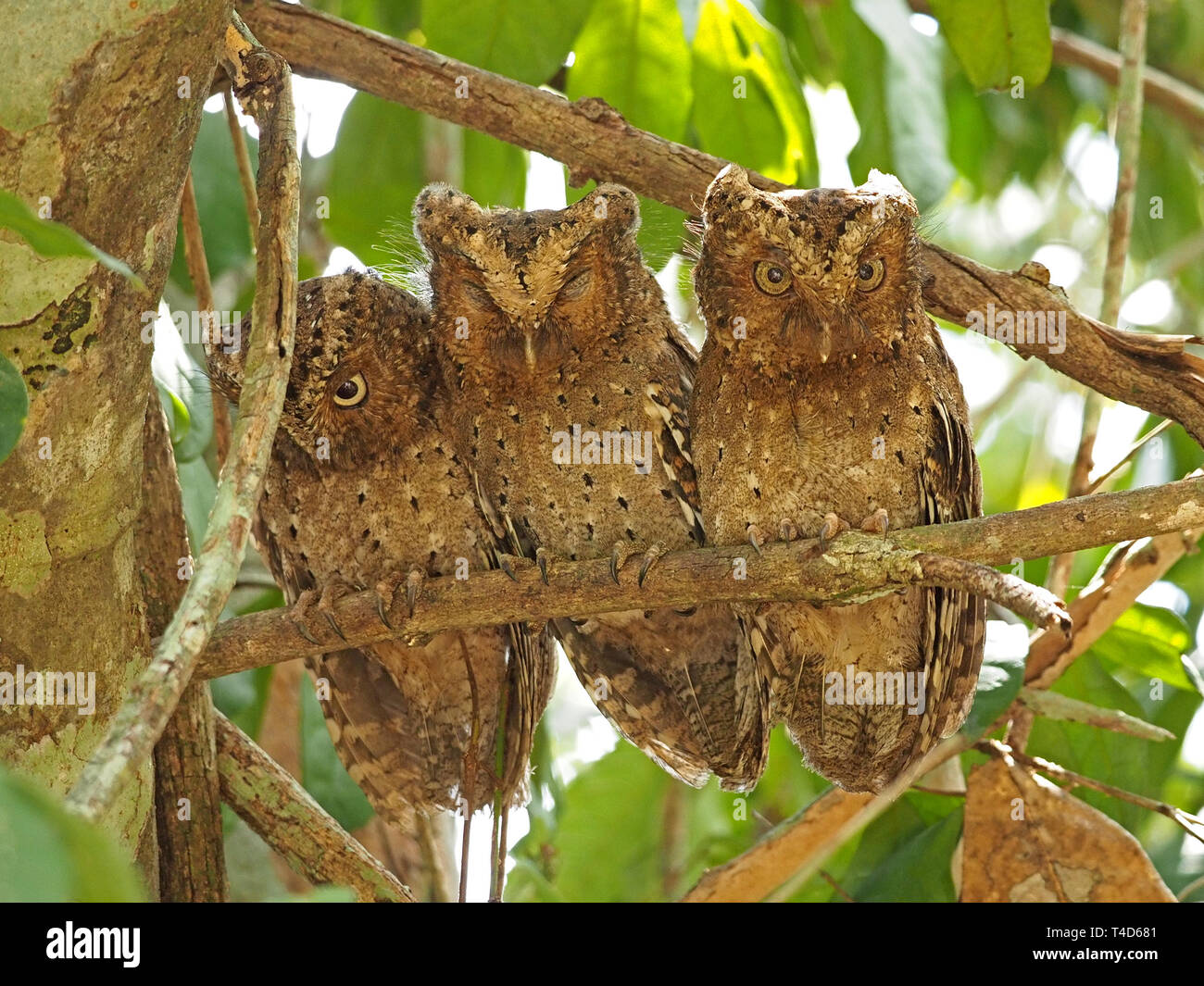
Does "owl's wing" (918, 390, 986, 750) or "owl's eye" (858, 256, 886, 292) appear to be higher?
"owl's eye" (858, 256, 886, 292)

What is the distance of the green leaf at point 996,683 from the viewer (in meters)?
3.17

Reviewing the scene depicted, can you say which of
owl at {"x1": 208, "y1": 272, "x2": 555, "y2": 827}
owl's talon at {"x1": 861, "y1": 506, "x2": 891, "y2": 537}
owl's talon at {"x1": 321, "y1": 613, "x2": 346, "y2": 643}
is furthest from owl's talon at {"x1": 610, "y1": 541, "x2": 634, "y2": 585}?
owl's talon at {"x1": 321, "y1": 613, "x2": 346, "y2": 643}

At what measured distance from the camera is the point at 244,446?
1.84 meters

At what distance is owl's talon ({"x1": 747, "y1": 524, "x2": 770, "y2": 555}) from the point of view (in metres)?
2.92

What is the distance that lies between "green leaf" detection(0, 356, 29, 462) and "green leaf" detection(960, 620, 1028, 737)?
7.65 feet

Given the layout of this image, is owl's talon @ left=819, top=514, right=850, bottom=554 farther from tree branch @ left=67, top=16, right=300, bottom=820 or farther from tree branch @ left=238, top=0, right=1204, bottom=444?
tree branch @ left=67, top=16, right=300, bottom=820

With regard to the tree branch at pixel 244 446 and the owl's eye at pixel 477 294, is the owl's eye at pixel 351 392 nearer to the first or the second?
the owl's eye at pixel 477 294

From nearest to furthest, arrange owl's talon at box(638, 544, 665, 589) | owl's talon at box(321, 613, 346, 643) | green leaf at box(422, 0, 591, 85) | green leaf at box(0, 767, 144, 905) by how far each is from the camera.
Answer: green leaf at box(0, 767, 144, 905) < owl's talon at box(638, 544, 665, 589) < owl's talon at box(321, 613, 346, 643) < green leaf at box(422, 0, 591, 85)

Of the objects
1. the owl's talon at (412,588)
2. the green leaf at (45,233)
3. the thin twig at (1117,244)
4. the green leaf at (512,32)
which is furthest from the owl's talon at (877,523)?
the green leaf at (45,233)

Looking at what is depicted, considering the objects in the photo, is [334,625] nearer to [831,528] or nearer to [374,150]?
[831,528]

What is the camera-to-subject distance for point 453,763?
3.62 metres

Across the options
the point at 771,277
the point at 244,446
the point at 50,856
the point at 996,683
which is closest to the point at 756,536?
the point at 771,277
